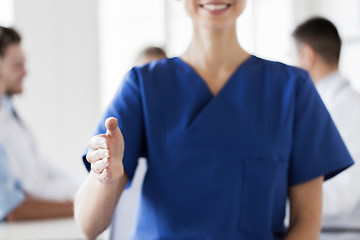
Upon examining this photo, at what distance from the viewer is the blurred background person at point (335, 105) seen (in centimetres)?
161

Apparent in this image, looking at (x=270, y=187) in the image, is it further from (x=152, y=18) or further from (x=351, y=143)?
(x=152, y=18)

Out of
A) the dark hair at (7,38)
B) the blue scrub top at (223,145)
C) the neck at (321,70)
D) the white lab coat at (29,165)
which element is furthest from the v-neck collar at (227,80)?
the dark hair at (7,38)

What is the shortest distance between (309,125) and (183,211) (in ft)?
0.95

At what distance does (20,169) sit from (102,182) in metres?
1.33

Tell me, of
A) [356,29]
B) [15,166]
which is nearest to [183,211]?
[15,166]

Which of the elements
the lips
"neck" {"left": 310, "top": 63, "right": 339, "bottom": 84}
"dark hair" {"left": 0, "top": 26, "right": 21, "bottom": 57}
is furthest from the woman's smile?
"dark hair" {"left": 0, "top": 26, "right": 21, "bottom": 57}

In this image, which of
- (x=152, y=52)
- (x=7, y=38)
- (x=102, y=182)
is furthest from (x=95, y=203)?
(x=152, y=52)

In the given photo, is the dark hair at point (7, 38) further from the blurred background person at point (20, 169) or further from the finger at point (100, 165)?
the finger at point (100, 165)

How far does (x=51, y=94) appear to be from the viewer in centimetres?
350

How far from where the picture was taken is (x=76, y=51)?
3.62 meters

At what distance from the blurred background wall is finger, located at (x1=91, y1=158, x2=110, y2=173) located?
7.81 ft

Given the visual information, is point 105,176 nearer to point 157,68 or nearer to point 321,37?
point 157,68

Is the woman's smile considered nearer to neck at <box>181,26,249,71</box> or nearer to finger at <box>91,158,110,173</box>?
neck at <box>181,26,249,71</box>

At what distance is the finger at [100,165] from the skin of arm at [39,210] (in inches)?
45.0
